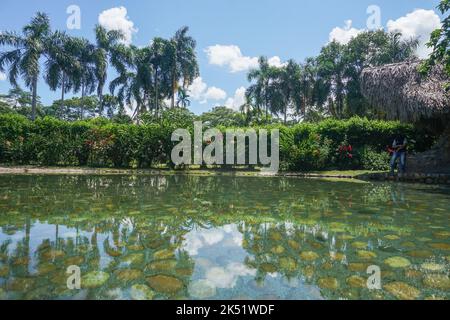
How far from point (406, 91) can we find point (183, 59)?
27.3 metres

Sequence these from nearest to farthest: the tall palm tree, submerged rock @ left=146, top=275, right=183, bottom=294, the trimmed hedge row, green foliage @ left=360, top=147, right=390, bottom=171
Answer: submerged rock @ left=146, top=275, right=183, bottom=294 → green foliage @ left=360, top=147, right=390, bottom=171 → the trimmed hedge row → the tall palm tree

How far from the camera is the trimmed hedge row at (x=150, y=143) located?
1433 centimetres

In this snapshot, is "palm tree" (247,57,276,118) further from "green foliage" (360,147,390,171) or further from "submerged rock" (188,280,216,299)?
"submerged rock" (188,280,216,299)

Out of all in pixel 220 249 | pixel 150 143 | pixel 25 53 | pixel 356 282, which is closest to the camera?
pixel 356 282

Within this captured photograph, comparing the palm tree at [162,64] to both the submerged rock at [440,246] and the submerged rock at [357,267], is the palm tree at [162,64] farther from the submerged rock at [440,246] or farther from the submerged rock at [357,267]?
the submerged rock at [357,267]

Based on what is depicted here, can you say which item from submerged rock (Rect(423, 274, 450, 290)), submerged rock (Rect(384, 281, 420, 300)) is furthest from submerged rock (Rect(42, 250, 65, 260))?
submerged rock (Rect(423, 274, 450, 290))

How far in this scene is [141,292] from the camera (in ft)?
7.38

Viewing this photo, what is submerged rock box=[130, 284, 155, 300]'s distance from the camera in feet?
7.12

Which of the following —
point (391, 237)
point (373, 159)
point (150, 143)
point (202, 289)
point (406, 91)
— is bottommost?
point (202, 289)

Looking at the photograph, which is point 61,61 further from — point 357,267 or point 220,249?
point 357,267

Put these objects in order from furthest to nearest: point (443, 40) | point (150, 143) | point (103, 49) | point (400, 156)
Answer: point (103, 49) → point (150, 143) → point (400, 156) → point (443, 40)

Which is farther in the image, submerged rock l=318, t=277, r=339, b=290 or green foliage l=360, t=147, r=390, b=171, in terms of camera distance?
green foliage l=360, t=147, r=390, b=171

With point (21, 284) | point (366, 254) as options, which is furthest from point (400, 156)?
point (21, 284)

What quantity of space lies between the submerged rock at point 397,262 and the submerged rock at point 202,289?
166 cm
